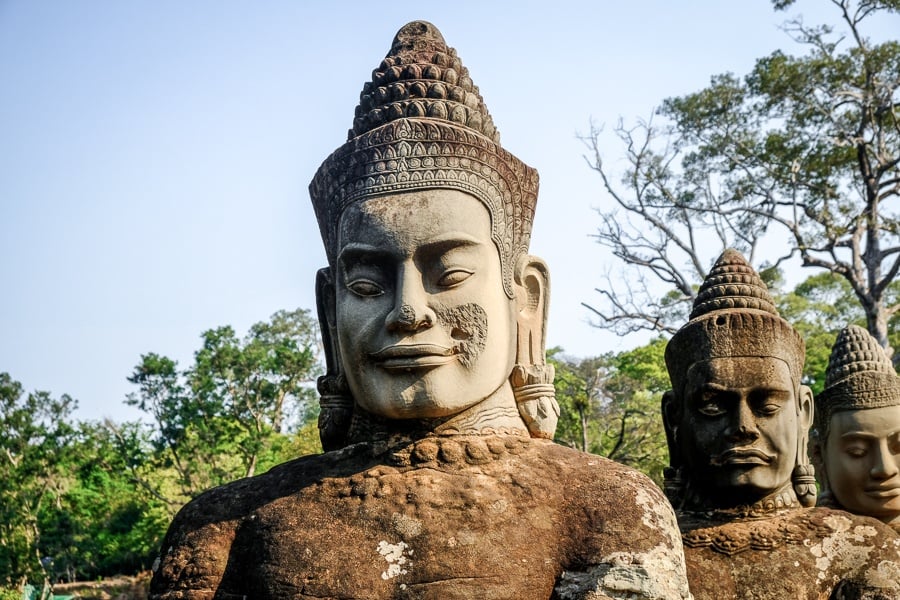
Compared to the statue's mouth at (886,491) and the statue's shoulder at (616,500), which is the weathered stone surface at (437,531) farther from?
the statue's mouth at (886,491)

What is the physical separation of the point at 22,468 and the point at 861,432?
19204mm

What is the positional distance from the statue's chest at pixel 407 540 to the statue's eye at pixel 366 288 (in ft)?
2.75

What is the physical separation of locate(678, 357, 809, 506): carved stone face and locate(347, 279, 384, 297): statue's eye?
86.9 inches

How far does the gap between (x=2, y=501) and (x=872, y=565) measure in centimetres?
2095

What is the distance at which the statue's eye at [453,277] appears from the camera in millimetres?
4344

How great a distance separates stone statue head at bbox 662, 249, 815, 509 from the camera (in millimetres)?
5414

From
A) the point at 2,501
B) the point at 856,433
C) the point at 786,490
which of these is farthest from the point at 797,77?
the point at 2,501

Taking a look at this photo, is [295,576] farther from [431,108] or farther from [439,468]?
[431,108]

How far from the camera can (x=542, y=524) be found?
13.1 ft

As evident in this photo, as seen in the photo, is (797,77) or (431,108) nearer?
(431,108)

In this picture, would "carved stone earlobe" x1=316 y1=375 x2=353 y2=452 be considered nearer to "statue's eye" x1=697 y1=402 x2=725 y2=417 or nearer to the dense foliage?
"statue's eye" x1=697 y1=402 x2=725 y2=417

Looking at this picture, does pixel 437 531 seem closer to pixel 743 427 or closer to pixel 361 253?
pixel 361 253

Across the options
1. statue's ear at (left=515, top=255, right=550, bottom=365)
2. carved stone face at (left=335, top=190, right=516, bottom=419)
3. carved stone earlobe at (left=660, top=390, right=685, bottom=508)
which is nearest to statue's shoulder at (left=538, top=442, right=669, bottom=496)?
carved stone face at (left=335, top=190, right=516, bottom=419)

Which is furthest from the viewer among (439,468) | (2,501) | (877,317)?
(2,501)
